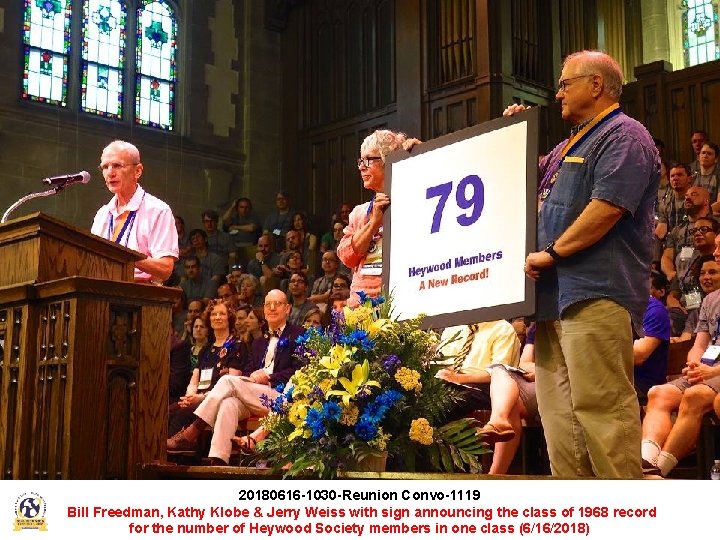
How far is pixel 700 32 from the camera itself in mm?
12922

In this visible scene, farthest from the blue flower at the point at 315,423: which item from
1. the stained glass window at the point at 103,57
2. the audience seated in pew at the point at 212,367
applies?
the stained glass window at the point at 103,57

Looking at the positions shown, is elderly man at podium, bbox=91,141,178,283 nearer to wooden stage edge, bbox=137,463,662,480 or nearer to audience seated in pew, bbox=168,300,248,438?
wooden stage edge, bbox=137,463,662,480

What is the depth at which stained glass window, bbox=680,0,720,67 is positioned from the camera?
12711 mm

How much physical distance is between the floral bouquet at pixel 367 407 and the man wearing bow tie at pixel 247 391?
146 centimetres

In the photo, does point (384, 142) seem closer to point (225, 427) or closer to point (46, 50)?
point (225, 427)

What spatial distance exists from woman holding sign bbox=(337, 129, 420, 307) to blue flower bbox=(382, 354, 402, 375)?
62 centimetres

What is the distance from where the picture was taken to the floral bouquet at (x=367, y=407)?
134 inches

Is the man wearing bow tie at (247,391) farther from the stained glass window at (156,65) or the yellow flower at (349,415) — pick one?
the stained glass window at (156,65)

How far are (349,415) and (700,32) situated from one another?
430 inches

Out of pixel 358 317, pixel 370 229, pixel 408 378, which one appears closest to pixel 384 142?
pixel 370 229

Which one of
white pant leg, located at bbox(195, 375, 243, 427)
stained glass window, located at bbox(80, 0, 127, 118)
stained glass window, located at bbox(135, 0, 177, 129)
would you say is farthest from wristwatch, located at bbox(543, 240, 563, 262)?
stained glass window, located at bbox(135, 0, 177, 129)

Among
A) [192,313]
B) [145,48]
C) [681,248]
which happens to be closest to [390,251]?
[681,248]
